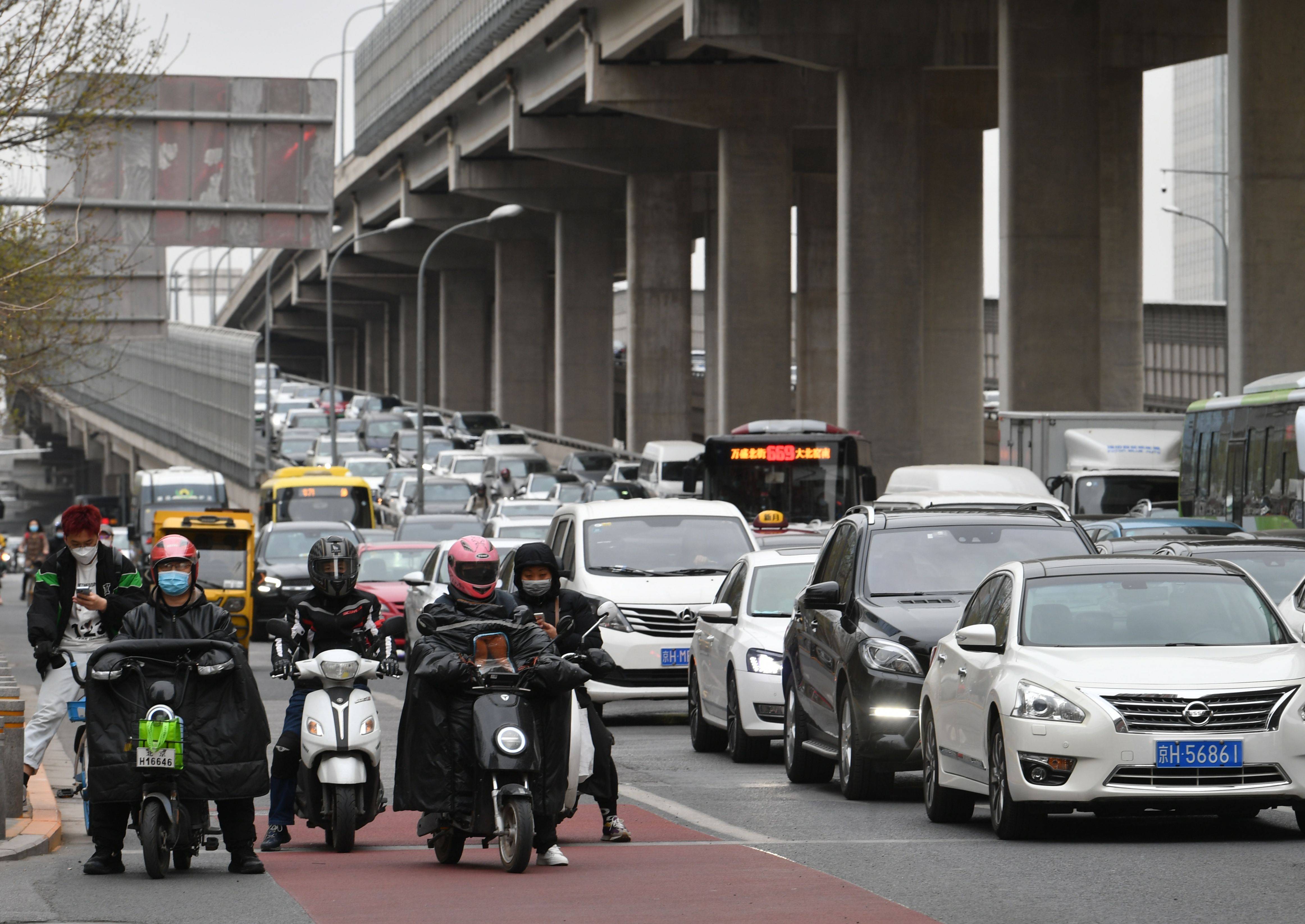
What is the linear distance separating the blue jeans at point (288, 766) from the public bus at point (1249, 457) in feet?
53.6

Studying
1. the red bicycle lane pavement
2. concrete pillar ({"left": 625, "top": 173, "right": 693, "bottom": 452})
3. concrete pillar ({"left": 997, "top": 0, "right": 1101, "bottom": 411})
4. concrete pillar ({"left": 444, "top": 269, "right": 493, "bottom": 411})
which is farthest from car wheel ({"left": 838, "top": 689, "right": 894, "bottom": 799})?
concrete pillar ({"left": 444, "top": 269, "right": 493, "bottom": 411})

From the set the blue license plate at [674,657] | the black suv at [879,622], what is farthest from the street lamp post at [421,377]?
the black suv at [879,622]

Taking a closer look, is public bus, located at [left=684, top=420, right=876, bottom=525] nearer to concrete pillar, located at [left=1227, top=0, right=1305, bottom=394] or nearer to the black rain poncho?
concrete pillar, located at [left=1227, top=0, right=1305, bottom=394]

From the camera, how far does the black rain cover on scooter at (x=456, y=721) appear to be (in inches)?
404

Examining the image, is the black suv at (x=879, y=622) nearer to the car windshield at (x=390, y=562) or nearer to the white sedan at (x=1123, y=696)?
the white sedan at (x=1123, y=696)

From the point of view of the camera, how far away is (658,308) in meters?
75.6

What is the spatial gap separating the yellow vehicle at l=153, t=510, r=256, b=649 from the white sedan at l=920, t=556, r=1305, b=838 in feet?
71.6

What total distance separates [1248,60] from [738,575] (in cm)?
2115

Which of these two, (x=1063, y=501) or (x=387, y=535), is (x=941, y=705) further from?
(x=387, y=535)

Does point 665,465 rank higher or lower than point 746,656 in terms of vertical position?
higher

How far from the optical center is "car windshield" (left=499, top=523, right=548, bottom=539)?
3197cm

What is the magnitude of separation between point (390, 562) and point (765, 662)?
53.3ft

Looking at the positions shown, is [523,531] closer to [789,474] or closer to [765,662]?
[789,474]

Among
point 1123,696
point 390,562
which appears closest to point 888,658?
point 1123,696
